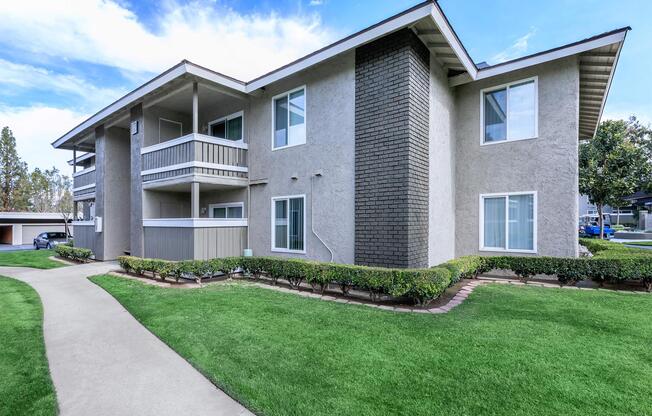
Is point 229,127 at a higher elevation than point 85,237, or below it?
higher

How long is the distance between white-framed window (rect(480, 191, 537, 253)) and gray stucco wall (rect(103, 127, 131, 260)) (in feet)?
48.0

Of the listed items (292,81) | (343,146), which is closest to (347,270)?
(343,146)

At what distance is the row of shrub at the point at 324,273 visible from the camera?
250 inches

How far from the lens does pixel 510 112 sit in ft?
31.0

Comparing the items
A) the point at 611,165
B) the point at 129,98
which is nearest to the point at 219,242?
the point at 129,98

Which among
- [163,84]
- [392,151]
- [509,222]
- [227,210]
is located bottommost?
[509,222]

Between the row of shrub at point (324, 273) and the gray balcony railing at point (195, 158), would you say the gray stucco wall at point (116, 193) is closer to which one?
the gray balcony railing at point (195, 158)

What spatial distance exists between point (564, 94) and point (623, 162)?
13237 mm

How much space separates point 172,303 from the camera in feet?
22.1

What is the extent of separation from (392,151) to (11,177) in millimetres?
49440

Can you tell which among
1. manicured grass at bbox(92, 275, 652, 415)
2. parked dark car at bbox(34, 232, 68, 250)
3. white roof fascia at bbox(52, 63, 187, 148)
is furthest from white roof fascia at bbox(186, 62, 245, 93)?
parked dark car at bbox(34, 232, 68, 250)

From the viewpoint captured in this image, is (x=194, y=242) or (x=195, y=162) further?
(x=195, y=162)

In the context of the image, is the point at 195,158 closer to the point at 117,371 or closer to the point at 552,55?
the point at 117,371

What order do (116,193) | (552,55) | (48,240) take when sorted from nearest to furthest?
1. (552,55)
2. (116,193)
3. (48,240)
